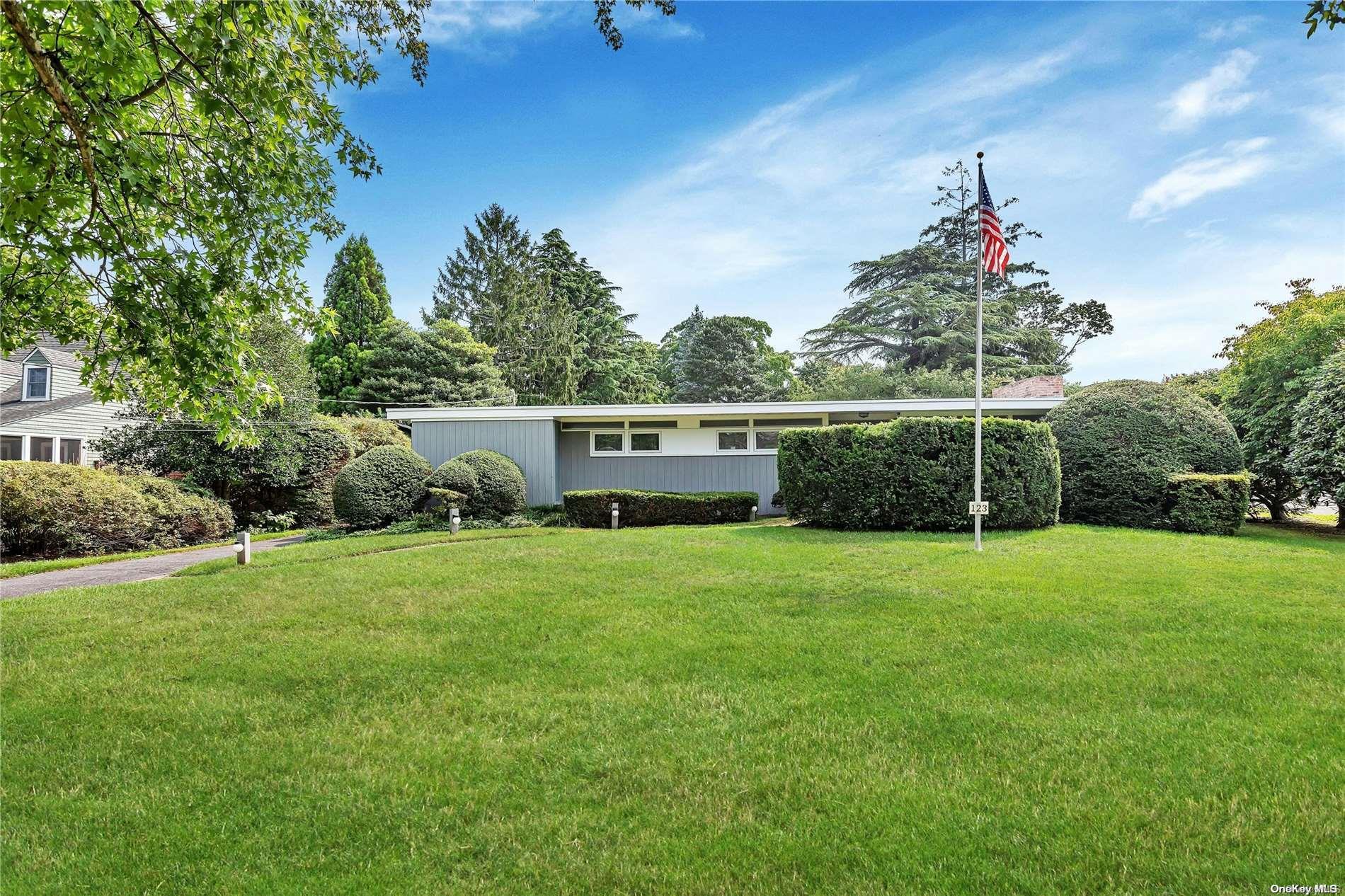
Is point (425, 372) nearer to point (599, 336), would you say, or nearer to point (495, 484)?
point (599, 336)

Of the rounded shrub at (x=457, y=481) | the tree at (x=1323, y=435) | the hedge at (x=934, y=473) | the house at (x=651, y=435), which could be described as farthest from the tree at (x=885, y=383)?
the rounded shrub at (x=457, y=481)

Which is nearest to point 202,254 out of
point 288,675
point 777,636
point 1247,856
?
point 288,675

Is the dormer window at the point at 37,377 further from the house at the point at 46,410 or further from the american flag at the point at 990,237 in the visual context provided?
the american flag at the point at 990,237

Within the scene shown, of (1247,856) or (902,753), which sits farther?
(902,753)

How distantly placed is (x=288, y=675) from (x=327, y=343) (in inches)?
1211

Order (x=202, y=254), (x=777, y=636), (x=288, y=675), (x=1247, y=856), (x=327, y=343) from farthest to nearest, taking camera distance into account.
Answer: (x=327, y=343)
(x=777, y=636)
(x=202, y=254)
(x=288, y=675)
(x=1247, y=856)

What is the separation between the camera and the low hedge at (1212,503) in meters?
12.0

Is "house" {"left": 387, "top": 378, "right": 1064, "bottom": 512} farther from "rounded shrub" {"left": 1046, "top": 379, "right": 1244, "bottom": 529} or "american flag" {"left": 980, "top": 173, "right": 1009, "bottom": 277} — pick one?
"american flag" {"left": 980, "top": 173, "right": 1009, "bottom": 277}

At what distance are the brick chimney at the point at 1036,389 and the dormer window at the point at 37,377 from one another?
29.3m

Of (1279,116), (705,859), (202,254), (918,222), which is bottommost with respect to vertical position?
(705,859)

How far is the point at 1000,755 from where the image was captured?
330cm

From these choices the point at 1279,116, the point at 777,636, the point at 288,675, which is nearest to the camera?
the point at 288,675

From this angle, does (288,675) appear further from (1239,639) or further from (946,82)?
(946,82)

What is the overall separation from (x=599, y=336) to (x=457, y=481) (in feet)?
77.6
